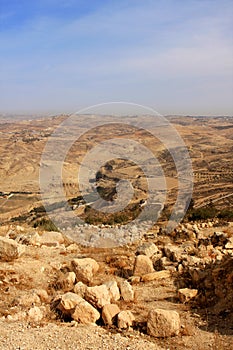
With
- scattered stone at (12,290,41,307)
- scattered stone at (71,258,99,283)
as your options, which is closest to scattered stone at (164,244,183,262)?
scattered stone at (71,258,99,283)

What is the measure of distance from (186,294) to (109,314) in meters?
2.15

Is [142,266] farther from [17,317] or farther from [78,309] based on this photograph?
[17,317]

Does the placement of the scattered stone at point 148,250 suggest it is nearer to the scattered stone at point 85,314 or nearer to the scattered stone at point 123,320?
the scattered stone at point 123,320

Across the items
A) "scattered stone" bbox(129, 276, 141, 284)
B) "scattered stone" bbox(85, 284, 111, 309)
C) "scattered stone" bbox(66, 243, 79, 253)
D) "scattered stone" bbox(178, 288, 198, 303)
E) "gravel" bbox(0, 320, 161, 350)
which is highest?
"scattered stone" bbox(85, 284, 111, 309)

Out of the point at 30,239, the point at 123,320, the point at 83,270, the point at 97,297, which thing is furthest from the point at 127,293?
the point at 30,239

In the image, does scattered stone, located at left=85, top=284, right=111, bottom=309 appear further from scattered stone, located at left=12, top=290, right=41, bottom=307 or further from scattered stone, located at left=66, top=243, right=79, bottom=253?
scattered stone, located at left=66, top=243, right=79, bottom=253

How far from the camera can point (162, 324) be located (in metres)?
6.06

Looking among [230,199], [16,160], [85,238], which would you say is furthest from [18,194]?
[85,238]

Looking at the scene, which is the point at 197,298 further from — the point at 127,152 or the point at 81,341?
the point at 127,152

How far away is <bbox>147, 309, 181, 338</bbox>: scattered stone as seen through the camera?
6.04m

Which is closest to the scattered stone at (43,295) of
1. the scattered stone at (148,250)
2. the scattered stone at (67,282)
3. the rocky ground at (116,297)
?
the rocky ground at (116,297)

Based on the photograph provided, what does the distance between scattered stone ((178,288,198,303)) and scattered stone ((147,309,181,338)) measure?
1.61 meters

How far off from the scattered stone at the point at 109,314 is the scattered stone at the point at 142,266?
8.90ft

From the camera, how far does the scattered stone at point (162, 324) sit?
604cm
